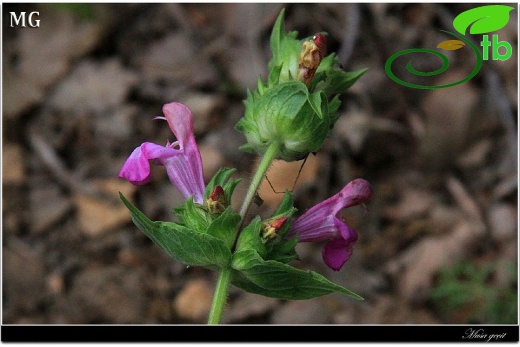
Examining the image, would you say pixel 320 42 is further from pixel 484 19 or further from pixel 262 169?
pixel 484 19

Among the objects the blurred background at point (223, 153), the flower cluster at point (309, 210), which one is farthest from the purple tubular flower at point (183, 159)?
the blurred background at point (223, 153)

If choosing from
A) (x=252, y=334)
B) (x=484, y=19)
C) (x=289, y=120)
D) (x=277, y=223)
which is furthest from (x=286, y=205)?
(x=484, y=19)

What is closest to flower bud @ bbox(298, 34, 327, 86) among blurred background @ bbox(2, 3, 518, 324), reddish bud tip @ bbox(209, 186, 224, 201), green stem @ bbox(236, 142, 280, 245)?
green stem @ bbox(236, 142, 280, 245)

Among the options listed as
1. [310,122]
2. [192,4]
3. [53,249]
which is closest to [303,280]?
[310,122]

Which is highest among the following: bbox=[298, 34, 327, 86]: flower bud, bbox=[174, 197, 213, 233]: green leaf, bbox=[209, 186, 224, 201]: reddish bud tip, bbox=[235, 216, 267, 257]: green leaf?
bbox=[298, 34, 327, 86]: flower bud

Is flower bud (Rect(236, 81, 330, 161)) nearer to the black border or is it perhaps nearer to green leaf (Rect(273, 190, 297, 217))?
green leaf (Rect(273, 190, 297, 217))

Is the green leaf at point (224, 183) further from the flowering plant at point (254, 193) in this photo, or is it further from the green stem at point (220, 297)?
the green stem at point (220, 297)

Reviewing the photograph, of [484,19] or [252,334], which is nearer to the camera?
[252,334]
